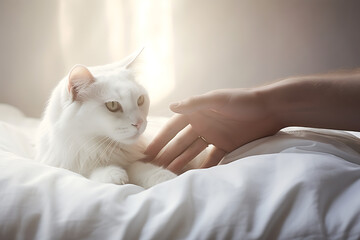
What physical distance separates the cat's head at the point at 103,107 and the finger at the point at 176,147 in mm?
133

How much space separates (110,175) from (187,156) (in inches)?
10.3

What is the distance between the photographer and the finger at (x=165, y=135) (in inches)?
34.6

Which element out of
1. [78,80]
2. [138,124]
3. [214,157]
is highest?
[78,80]

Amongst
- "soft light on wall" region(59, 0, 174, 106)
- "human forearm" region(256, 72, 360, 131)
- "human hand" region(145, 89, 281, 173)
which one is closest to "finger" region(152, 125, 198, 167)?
"human hand" region(145, 89, 281, 173)

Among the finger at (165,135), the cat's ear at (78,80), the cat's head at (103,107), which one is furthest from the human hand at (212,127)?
the cat's ear at (78,80)

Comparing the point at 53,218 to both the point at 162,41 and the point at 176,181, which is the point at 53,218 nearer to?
the point at 176,181

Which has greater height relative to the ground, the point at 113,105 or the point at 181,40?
the point at 181,40

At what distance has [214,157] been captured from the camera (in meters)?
0.86

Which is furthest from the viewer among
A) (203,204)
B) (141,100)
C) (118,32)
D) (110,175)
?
(118,32)

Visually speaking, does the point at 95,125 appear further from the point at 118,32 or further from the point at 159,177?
the point at 118,32

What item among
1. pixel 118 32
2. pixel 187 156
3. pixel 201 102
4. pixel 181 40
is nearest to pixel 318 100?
pixel 201 102

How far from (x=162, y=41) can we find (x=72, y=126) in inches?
46.9

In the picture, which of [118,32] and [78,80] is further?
[118,32]

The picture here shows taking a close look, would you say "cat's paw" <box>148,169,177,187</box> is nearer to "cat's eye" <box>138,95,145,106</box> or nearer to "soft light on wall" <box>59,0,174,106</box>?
"cat's eye" <box>138,95,145,106</box>
